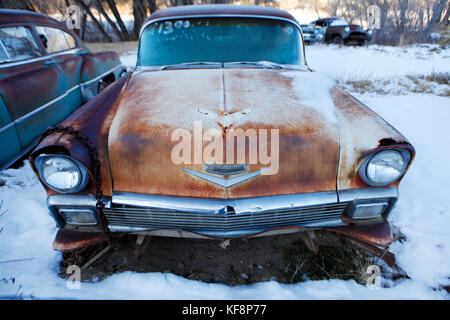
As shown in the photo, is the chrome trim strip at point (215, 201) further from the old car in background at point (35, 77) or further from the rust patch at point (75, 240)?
the old car in background at point (35, 77)

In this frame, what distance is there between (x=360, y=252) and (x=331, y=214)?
619mm

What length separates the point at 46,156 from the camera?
4.44 feet

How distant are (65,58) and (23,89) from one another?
4.02ft

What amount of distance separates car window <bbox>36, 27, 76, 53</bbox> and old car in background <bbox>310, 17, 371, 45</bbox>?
12.8 m

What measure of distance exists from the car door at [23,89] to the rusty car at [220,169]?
141cm

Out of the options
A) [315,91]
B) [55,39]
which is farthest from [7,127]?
[315,91]

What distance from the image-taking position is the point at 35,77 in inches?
114

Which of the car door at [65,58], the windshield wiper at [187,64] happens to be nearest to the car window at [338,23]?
the car door at [65,58]

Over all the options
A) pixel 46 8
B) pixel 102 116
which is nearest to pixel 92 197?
pixel 102 116

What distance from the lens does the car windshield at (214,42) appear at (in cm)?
245

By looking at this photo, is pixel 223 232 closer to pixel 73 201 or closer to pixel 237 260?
pixel 237 260

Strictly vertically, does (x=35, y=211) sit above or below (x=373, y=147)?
below

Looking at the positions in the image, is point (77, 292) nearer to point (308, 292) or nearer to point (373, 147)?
point (308, 292)

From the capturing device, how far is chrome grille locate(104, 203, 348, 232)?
Answer: 1.46m
